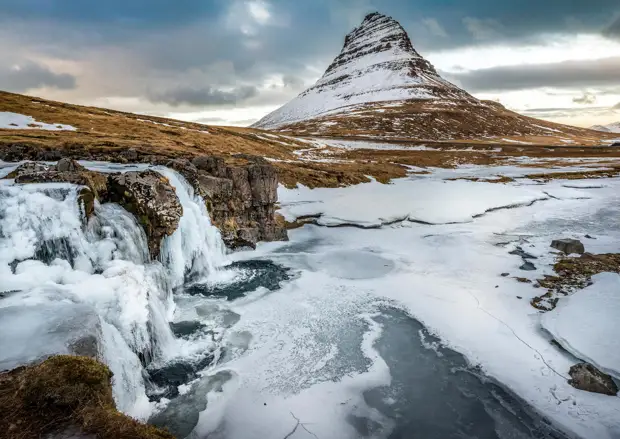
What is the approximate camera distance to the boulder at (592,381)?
35.5 feet

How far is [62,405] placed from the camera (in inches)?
268

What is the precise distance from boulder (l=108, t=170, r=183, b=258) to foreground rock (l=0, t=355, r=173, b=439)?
1087 centimetres

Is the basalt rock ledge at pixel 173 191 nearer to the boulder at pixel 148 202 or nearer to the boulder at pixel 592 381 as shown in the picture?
the boulder at pixel 148 202

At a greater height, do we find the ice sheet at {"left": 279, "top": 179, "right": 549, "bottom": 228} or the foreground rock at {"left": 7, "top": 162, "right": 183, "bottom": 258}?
the foreground rock at {"left": 7, "top": 162, "right": 183, "bottom": 258}

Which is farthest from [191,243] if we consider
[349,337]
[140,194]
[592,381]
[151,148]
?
[151,148]

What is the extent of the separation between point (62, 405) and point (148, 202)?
41.5 ft

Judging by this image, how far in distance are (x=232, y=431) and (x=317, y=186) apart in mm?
35176

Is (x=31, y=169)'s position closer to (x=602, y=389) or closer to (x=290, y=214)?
(x=290, y=214)

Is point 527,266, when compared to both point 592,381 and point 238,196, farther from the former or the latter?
point 238,196

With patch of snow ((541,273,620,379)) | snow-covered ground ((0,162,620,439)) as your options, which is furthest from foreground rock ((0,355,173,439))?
patch of snow ((541,273,620,379))

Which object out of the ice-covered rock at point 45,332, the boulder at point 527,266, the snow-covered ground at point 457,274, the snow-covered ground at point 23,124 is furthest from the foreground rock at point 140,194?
the snow-covered ground at point 23,124

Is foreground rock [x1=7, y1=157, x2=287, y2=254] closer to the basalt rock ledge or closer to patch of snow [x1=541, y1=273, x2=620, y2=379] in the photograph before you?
the basalt rock ledge

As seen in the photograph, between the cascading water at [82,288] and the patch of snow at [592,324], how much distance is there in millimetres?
13007

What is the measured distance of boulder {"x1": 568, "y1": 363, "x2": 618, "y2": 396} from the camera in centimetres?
1081
